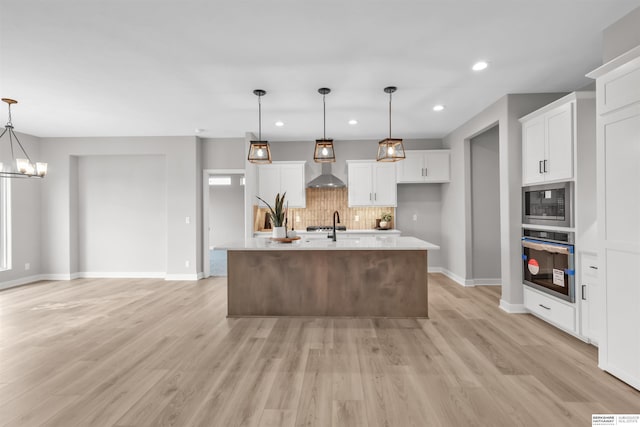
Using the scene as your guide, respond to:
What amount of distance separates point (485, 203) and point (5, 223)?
8.52m

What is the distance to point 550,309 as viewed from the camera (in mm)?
3654

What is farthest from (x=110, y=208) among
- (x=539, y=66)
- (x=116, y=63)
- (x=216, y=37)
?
(x=539, y=66)

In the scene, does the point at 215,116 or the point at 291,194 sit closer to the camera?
the point at 215,116

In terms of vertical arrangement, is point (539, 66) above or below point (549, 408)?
above

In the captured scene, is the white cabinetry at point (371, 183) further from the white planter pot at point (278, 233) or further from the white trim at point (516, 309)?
the white trim at point (516, 309)

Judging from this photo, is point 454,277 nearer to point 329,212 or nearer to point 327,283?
point 329,212

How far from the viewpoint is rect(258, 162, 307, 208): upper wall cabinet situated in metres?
6.55

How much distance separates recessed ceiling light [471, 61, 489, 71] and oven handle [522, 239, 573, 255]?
2.04 meters

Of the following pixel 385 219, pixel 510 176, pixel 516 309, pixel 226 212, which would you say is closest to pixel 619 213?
pixel 510 176

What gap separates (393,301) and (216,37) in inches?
133

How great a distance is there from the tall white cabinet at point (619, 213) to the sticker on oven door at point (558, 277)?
837 millimetres

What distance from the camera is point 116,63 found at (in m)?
3.30

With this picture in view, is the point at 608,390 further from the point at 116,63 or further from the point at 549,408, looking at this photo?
the point at 116,63

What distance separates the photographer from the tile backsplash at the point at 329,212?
22.6 ft
